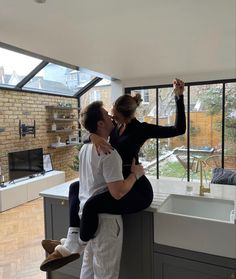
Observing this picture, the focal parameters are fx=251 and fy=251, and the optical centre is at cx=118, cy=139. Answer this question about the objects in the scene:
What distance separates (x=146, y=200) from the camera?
5.19 feet

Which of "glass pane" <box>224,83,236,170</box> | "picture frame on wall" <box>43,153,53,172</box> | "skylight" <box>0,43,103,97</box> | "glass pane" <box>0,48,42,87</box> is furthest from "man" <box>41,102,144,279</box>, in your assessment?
"picture frame on wall" <box>43,153,53,172</box>

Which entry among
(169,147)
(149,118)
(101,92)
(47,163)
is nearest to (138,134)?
(169,147)

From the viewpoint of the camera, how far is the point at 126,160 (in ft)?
5.10

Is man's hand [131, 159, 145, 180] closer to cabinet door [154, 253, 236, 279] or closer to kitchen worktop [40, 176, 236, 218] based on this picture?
kitchen worktop [40, 176, 236, 218]

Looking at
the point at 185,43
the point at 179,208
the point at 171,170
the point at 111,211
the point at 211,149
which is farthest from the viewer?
the point at 171,170

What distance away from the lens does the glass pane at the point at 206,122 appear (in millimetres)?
5277

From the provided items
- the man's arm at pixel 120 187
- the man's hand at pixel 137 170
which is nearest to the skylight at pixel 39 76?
the man's hand at pixel 137 170

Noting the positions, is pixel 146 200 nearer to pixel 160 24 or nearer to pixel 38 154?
pixel 160 24

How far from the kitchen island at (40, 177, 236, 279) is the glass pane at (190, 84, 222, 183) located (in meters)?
3.44

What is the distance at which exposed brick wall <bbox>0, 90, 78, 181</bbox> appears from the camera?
16.6ft

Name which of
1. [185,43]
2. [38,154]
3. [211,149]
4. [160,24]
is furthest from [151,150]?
[160,24]

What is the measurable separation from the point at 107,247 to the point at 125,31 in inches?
88.8

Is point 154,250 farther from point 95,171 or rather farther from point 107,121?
point 107,121

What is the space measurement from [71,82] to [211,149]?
382 cm
